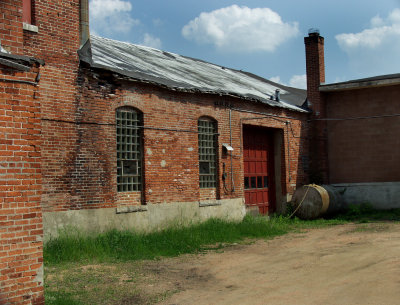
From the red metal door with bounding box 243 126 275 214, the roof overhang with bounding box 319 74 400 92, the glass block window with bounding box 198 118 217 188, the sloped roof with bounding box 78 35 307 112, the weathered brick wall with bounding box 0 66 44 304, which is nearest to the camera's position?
the weathered brick wall with bounding box 0 66 44 304

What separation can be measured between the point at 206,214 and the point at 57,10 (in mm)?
7032

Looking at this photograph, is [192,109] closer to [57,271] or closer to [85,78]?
[85,78]

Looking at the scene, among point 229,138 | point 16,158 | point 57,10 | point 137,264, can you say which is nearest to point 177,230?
point 137,264

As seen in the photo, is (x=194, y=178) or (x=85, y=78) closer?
(x=85, y=78)

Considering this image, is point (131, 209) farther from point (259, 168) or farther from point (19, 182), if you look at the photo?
point (259, 168)

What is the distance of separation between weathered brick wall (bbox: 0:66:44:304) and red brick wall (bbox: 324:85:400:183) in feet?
48.7

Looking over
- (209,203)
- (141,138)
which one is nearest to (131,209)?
(141,138)

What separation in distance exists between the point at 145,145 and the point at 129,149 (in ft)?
1.47

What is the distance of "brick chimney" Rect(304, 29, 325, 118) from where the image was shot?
1909cm

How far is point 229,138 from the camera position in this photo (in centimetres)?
1506

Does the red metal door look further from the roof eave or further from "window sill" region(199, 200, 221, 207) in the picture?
the roof eave

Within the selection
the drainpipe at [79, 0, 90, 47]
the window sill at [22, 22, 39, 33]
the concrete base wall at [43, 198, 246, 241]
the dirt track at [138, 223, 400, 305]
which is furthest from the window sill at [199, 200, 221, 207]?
the window sill at [22, 22, 39, 33]

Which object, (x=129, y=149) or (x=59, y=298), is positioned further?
(x=129, y=149)

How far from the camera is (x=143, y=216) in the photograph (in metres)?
11.8
